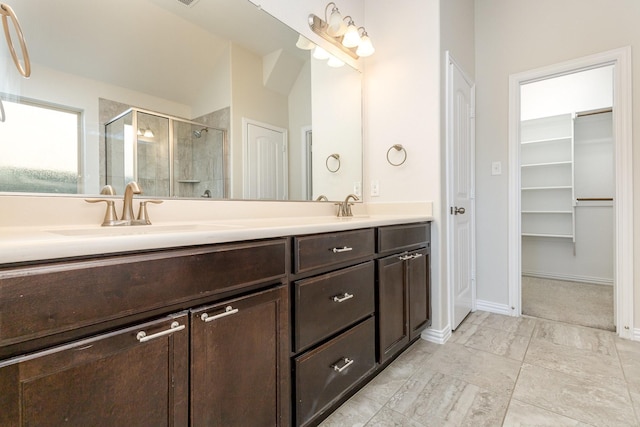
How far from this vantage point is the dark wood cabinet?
155cm

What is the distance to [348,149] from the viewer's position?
7.48 ft

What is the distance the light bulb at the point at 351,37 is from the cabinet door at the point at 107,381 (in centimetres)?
206

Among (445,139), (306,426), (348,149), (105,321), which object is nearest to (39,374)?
(105,321)

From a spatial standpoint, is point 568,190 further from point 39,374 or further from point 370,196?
point 39,374

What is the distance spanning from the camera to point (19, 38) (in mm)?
927

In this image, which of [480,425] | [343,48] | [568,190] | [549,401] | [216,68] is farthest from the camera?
[568,190]

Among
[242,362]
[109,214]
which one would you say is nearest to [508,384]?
[242,362]

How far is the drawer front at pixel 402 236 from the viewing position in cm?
156

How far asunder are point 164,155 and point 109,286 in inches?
32.0

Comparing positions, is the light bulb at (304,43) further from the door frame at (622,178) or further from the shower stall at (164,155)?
the door frame at (622,178)

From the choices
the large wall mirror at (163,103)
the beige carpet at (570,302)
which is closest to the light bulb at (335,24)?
the large wall mirror at (163,103)

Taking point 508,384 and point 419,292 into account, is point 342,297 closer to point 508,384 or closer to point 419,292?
point 419,292

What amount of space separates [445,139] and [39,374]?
86.7 inches

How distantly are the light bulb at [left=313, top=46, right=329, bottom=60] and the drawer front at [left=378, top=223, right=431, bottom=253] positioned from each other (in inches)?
51.1
